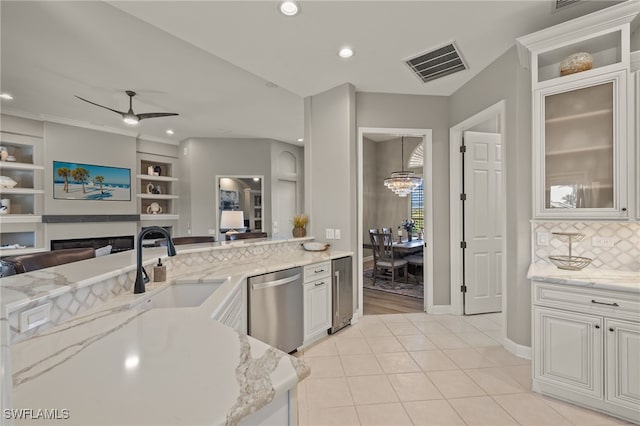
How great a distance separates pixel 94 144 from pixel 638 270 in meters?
7.95

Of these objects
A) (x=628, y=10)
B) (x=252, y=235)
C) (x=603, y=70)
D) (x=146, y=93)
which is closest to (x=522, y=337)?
(x=603, y=70)

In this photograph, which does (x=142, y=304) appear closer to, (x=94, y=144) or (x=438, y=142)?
(x=438, y=142)

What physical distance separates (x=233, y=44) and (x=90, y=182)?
4.82 m

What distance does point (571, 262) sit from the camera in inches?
83.2

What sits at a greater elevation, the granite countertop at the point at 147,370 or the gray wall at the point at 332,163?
the gray wall at the point at 332,163

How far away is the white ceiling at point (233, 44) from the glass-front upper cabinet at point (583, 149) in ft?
2.37

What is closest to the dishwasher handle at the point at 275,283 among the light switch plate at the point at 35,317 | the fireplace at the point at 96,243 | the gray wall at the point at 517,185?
the light switch plate at the point at 35,317

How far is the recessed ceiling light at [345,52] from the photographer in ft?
8.95

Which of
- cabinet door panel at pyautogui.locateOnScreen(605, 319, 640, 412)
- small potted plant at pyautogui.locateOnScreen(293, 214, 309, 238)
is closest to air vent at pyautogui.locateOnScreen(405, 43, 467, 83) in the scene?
small potted plant at pyautogui.locateOnScreen(293, 214, 309, 238)

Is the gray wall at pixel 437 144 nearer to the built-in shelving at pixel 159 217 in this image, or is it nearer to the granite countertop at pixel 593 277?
the granite countertop at pixel 593 277

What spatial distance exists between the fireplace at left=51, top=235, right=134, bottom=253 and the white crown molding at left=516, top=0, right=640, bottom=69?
719 cm

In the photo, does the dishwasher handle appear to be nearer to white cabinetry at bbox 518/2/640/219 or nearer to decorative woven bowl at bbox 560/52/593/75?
white cabinetry at bbox 518/2/640/219

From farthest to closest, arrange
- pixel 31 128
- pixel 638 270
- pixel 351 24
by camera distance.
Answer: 1. pixel 31 128
2. pixel 351 24
3. pixel 638 270

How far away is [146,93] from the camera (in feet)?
13.4
